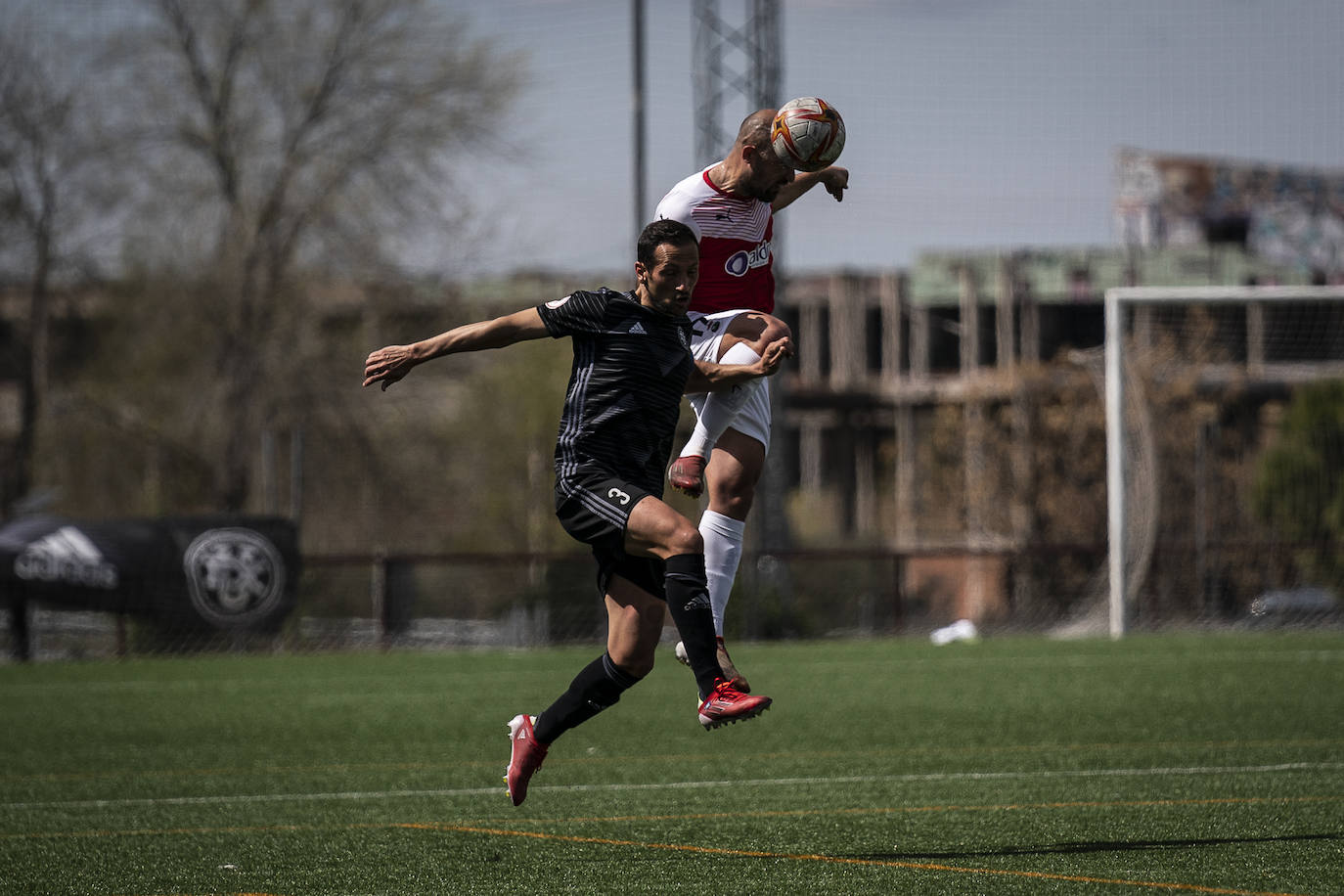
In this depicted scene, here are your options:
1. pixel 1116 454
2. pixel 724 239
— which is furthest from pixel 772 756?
pixel 1116 454

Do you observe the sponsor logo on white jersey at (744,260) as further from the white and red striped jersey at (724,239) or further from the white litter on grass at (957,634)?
the white litter on grass at (957,634)

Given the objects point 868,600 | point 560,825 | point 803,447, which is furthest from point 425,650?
point 803,447

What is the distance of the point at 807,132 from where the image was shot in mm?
6512

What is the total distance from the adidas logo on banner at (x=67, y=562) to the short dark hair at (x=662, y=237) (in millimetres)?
13667

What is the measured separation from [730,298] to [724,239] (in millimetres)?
267

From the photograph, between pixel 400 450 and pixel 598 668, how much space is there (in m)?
23.2

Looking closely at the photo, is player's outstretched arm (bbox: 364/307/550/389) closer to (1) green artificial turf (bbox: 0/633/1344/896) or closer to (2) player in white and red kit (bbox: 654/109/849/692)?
(2) player in white and red kit (bbox: 654/109/849/692)

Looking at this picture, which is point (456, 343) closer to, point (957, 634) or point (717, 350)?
point (717, 350)

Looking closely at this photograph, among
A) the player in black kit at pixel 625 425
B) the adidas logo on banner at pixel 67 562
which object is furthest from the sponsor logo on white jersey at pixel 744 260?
the adidas logo on banner at pixel 67 562

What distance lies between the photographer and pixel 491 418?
3650 cm

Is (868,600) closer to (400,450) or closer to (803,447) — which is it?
(400,450)

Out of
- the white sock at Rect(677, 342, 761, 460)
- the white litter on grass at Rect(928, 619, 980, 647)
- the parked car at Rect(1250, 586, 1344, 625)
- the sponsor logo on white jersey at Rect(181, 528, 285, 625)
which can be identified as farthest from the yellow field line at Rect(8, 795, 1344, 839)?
the parked car at Rect(1250, 586, 1344, 625)

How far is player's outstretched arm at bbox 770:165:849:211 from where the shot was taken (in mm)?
7098

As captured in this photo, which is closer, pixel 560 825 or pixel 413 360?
pixel 413 360
